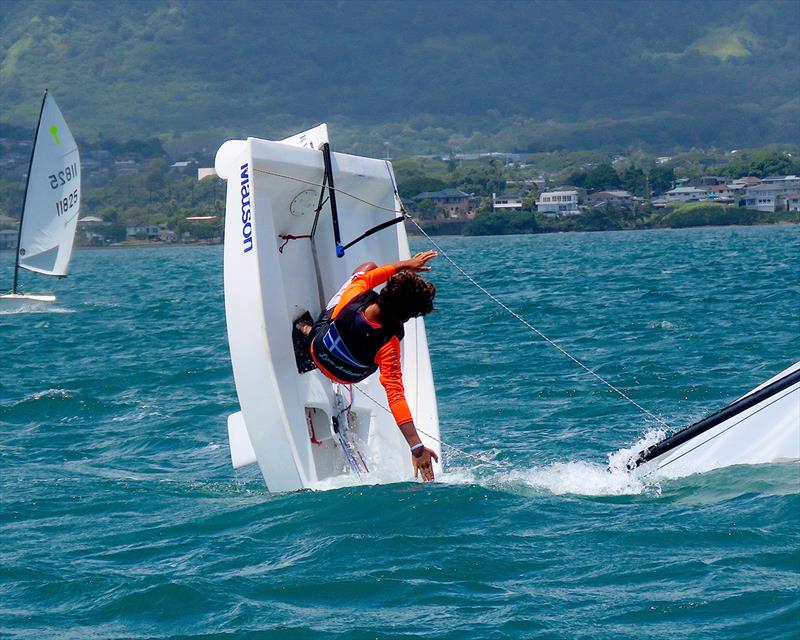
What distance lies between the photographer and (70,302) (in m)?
24.8

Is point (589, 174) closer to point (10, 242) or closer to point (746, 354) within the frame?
point (10, 242)

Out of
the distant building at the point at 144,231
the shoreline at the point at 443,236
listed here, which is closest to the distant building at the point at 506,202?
the shoreline at the point at 443,236

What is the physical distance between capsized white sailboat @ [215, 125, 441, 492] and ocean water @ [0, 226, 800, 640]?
0.33 meters

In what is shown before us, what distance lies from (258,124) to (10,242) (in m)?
100

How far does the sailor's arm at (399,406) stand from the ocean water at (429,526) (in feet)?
0.72

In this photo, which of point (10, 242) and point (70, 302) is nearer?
point (70, 302)

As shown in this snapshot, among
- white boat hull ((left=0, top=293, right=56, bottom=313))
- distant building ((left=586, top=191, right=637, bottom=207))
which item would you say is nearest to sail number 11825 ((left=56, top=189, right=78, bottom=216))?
white boat hull ((left=0, top=293, right=56, bottom=313))

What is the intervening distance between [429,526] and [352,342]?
3.11 feet

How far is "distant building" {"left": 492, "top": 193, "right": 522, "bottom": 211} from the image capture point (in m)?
86.6

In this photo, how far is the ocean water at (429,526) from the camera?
174 inches

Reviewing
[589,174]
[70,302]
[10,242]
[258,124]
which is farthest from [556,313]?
[258,124]

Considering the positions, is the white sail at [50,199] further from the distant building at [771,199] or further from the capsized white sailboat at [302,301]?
the distant building at [771,199]

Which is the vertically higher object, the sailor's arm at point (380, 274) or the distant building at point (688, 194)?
the distant building at point (688, 194)

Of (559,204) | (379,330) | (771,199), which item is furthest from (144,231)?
(379,330)
